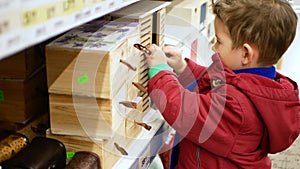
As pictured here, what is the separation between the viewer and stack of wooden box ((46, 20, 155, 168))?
90 cm

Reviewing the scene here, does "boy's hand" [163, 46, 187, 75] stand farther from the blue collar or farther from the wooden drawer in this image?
the wooden drawer

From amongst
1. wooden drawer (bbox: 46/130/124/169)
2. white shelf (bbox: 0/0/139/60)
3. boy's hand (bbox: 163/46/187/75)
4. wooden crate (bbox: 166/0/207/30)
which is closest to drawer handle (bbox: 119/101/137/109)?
wooden drawer (bbox: 46/130/124/169)

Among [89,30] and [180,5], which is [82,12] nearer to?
[89,30]

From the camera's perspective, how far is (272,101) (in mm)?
1014

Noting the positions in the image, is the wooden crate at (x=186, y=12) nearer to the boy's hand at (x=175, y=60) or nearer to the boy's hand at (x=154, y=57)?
the boy's hand at (x=175, y=60)

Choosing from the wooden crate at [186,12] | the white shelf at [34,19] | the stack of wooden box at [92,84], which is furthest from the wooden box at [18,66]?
the wooden crate at [186,12]

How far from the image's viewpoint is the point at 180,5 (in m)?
1.69

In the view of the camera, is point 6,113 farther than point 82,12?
Yes

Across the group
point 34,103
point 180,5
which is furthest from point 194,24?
point 34,103

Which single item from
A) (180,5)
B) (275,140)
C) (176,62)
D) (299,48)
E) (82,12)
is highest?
(82,12)

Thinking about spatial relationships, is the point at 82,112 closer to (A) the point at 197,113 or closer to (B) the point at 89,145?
(B) the point at 89,145

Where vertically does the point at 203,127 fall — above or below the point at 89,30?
below

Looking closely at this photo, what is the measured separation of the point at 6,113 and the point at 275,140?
687mm

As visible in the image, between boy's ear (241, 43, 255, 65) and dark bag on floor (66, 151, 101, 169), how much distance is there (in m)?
0.44
